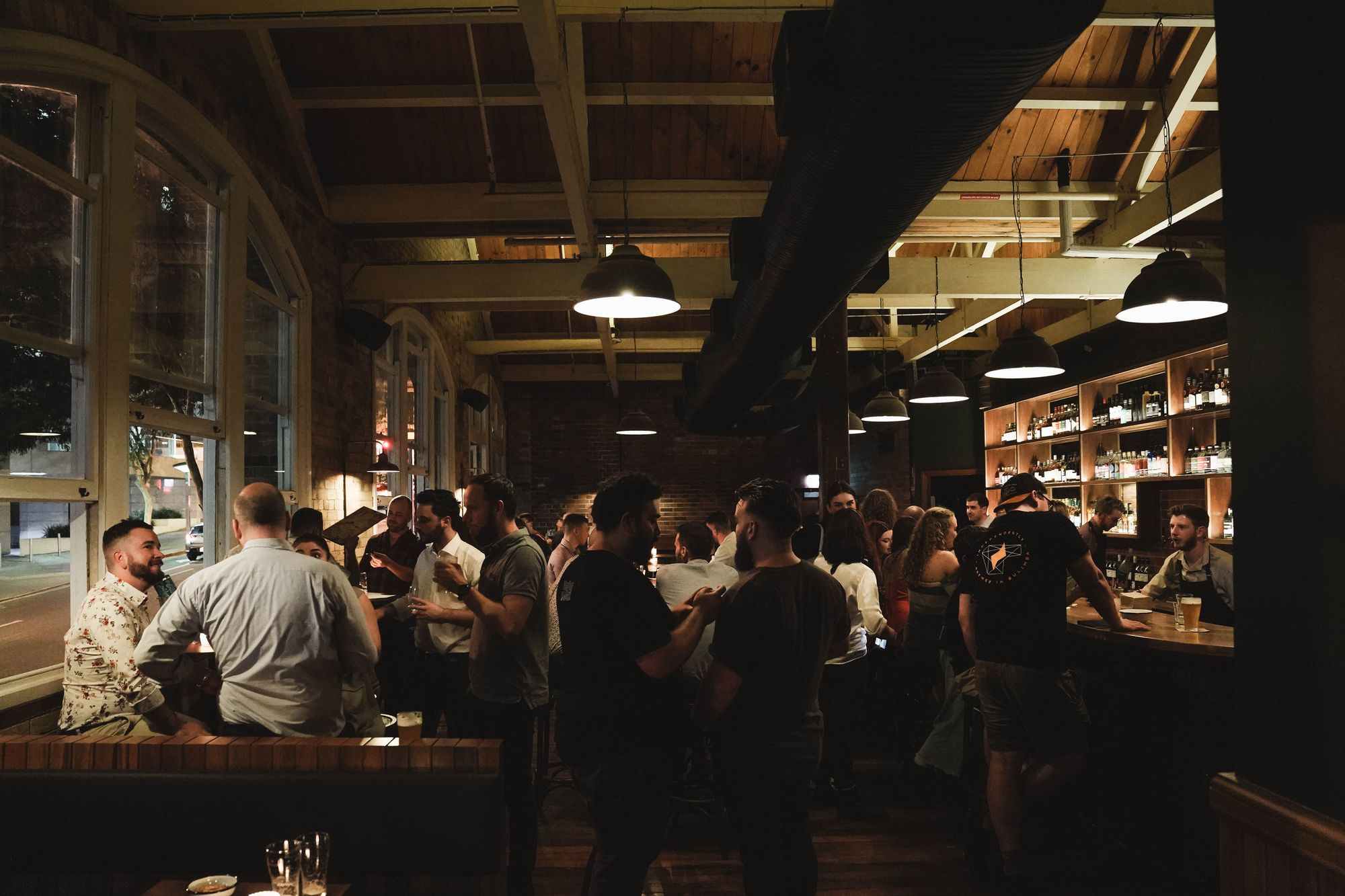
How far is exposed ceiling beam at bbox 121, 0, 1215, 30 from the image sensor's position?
165 inches

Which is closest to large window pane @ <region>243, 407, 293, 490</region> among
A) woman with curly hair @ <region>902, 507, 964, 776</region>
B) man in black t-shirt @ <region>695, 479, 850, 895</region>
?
woman with curly hair @ <region>902, 507, 964, 776</region>

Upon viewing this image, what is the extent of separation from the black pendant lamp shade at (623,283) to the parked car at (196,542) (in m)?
2.50

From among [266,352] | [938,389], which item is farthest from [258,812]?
[938,389]

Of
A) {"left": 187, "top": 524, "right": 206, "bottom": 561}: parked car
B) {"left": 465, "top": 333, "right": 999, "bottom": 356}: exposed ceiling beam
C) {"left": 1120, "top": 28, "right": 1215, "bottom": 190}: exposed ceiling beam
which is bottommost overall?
{"left": 187, "top": 524, "right": 206, "bottom": 561}: parked car

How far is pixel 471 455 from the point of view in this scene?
40.8 feet

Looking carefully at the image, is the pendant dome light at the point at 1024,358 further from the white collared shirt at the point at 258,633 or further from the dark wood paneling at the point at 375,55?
the white collared shirt at the point at 258,633

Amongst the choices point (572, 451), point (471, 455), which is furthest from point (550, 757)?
point (572, 451)

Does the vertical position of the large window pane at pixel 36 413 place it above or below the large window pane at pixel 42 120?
below

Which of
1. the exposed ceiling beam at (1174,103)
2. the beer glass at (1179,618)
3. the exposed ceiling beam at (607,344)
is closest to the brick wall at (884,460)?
the exposed ceiling beam at (607,344)

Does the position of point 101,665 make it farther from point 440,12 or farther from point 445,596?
point 440,12

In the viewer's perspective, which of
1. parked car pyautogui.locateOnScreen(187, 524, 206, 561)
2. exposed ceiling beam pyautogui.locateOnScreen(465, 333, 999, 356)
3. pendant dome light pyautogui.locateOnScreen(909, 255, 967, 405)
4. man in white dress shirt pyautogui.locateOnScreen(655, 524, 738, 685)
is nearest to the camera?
man in white dress shirt pyautogui.locateOnScreen(655, 524, 738, 685)

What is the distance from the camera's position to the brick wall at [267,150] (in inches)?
153

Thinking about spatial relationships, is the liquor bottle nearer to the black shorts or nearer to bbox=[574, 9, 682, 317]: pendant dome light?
the black shorts

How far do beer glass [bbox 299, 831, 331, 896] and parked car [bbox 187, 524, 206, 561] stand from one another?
376 centimetres
